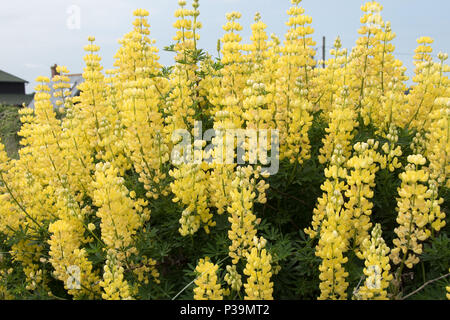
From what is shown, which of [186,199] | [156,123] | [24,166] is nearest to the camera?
[186,199]

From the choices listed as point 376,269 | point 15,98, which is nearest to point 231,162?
point 376,269

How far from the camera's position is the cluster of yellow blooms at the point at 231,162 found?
260cm

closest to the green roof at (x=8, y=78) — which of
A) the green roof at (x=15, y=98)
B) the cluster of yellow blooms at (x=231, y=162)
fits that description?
the green roof at (x=15, y=98)

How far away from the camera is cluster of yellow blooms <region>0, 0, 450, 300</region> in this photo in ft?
8.54

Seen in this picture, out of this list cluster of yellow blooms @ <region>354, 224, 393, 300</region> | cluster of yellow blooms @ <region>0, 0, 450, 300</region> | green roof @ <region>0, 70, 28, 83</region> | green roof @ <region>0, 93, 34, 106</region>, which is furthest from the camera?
green roof @ <region>0, 70, 28, 83</region>

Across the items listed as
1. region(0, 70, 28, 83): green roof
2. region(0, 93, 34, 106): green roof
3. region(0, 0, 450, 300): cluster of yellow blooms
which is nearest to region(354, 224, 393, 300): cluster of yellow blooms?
region(0, 0, 450, 300): cluster of yellow blooms

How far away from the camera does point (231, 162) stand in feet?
10.0

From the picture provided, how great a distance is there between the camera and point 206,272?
246 centimetres

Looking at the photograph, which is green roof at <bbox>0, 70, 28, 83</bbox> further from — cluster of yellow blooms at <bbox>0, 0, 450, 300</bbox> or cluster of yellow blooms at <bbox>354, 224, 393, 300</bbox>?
cluster of yellow blooms at <bbox>354, 224, 393, 300</bbox>
